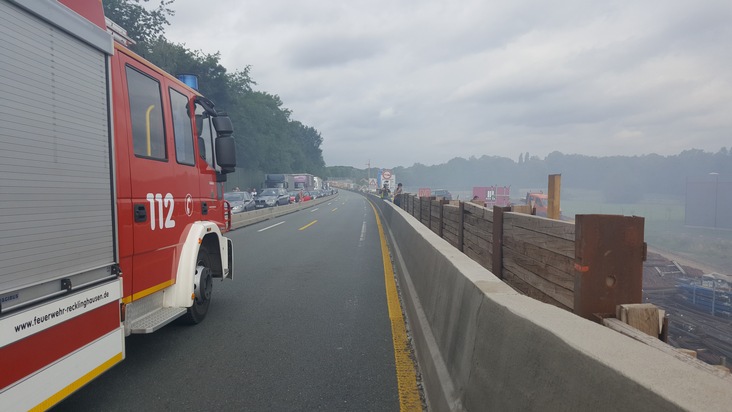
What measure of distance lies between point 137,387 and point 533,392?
338cm

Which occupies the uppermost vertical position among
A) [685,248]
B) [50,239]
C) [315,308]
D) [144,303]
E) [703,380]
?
[50,239]

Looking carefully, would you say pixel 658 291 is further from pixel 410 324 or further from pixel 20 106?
pixel 20 106

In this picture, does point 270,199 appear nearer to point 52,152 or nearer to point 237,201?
point 237,201

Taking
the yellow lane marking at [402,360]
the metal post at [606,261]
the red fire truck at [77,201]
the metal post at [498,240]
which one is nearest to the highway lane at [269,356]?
the yellow lane marking at [402,360]

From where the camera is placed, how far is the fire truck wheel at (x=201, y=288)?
5277 millimetres

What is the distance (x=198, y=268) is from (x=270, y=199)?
1292 inches

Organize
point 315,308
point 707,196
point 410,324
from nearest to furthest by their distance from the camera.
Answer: point 410,324 → point 315,308 → point 707,196

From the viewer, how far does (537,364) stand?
67.1 inches

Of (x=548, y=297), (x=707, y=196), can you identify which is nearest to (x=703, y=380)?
(x=548, y=297)

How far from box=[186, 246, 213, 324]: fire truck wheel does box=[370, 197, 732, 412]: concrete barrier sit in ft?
9.98

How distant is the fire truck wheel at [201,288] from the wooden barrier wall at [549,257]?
3493 millimetres

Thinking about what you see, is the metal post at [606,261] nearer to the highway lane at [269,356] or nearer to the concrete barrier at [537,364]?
the concrete barrier at [537,364]

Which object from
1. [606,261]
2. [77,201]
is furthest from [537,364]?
[77,201]

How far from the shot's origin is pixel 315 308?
6.20 m
